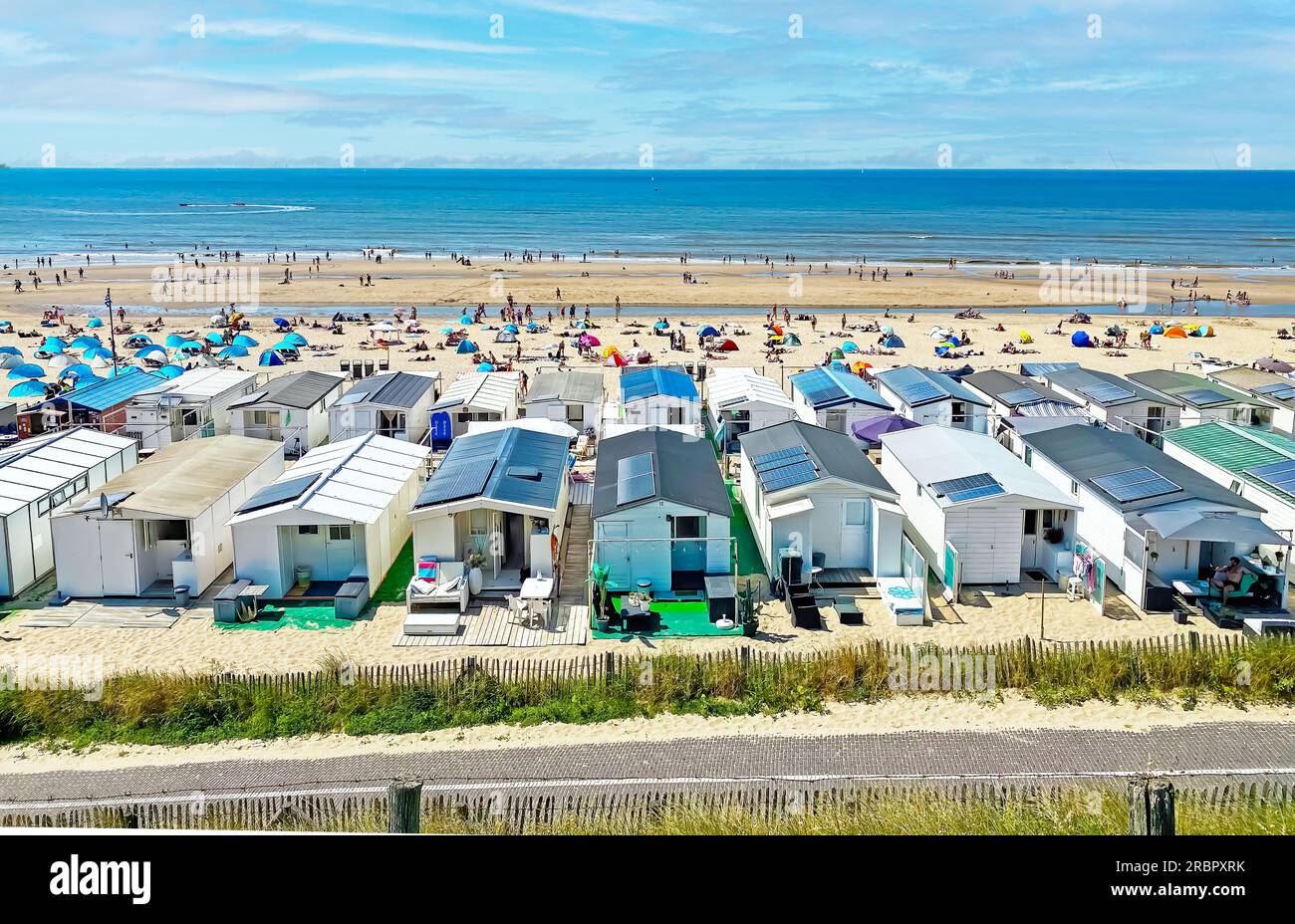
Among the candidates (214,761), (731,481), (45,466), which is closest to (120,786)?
(214,761)

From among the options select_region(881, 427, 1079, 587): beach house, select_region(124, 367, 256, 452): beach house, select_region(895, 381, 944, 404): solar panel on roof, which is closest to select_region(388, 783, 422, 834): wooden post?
select_region(881, 427, 1079, 587): beach house

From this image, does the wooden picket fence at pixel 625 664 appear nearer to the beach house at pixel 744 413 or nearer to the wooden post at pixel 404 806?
the wooden post at pixel 404 806

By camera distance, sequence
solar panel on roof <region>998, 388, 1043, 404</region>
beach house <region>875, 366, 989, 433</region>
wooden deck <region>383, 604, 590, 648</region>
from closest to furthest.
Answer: wooden deck <region>383, 604, 590, 648</region> < solar panel on roof <region>998, 388, 1043, 404</region> < beach house <region>875, 366, 989, 433</region>

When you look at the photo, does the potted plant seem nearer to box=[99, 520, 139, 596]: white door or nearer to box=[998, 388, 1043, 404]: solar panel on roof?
box=[99, 520, 139, 596]: white door
